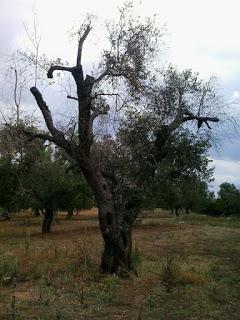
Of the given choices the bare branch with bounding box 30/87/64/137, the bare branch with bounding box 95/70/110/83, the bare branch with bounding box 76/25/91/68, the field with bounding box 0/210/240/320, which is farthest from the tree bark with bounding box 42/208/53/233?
the bare branch with bounding box 76/25/91/68

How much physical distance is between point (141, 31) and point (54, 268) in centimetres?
691

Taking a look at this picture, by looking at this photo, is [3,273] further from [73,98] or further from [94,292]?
[73,98]

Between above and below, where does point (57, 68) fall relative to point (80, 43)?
below

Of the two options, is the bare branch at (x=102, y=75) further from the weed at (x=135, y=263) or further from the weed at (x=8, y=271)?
the weed at (x=8, y=271)

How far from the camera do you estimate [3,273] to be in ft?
47.1

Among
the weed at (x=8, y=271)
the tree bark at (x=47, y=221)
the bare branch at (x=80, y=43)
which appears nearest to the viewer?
the weed at (x=8, y=271)

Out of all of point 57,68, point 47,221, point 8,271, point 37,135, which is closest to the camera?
point 57,68

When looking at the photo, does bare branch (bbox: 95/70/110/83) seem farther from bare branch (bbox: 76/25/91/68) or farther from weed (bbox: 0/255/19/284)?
weed (bbox: 0/255/19/284)

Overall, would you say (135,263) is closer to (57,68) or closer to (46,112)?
(46,112)

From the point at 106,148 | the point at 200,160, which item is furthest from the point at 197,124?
the point at 106,148

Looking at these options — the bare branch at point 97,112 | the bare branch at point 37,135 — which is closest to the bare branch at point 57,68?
the bare branch at point 97,112

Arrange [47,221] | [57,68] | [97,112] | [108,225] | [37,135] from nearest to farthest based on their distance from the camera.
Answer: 1. [57,68]
2. [108,225]
3. [97,112]
4. [37,135]
5. [47,221]

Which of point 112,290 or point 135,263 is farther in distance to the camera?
point 135,263

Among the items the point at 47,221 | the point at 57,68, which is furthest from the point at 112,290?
the point at 47,221
